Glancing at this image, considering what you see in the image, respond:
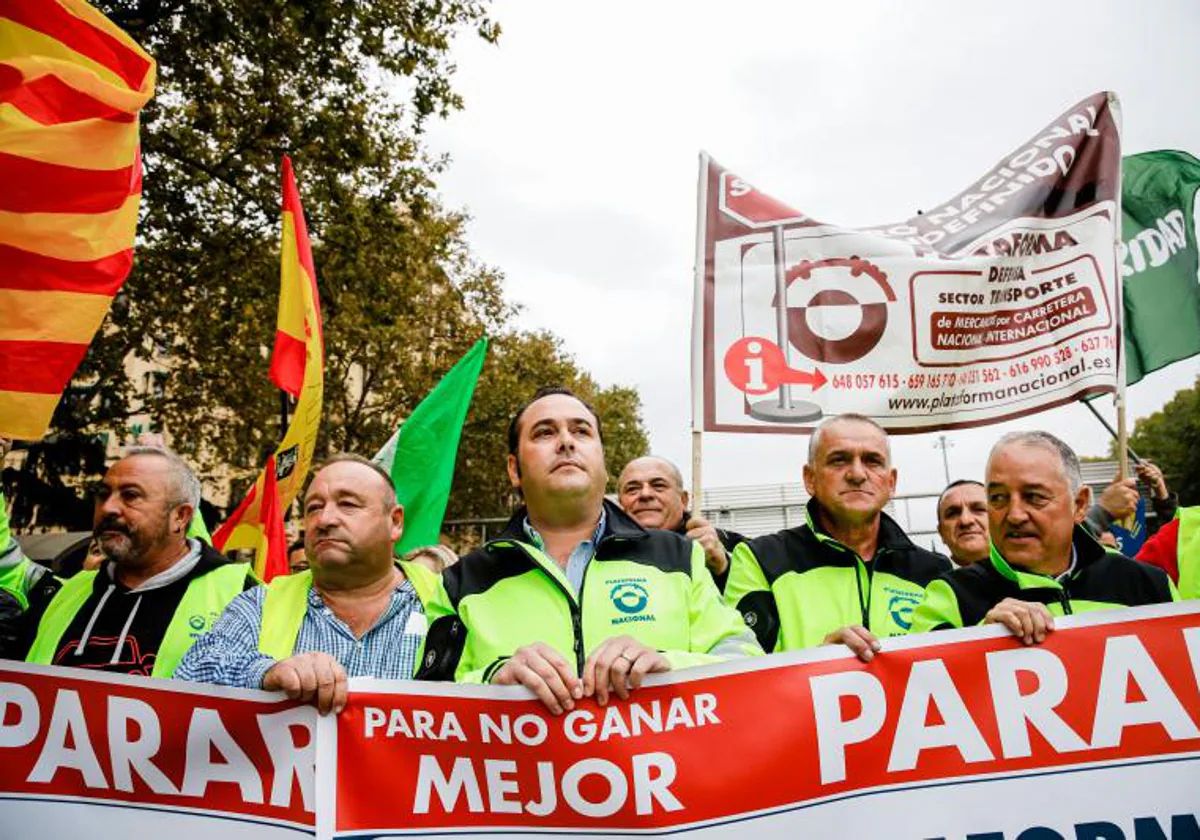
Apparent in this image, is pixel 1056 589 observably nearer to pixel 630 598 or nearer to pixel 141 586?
pixel 630 598

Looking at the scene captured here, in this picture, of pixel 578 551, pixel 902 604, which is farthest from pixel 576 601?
pixel 902 604

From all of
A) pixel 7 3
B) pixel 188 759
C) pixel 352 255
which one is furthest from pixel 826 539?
pixel 352 255

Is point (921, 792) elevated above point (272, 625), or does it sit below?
below

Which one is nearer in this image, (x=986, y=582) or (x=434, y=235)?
(x=986, y=582)

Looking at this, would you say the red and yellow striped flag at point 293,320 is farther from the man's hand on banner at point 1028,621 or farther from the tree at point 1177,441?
the tree at point 1177,441

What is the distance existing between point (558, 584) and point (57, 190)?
105 inches

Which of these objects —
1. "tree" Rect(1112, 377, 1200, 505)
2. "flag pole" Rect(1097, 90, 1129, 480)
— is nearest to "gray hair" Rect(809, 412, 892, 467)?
"flag pole" Rect(1097, 90, 1129, 480)

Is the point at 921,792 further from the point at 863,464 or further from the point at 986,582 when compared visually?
the point at 863,464

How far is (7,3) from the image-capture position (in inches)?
149

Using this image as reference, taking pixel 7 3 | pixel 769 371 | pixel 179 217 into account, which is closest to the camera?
pixel 7 3

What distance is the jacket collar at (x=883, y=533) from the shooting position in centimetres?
332

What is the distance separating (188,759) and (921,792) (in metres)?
1.83

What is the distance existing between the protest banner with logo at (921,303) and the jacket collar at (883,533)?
1.18 meters

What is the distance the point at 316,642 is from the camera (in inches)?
112
